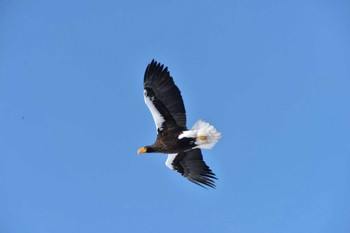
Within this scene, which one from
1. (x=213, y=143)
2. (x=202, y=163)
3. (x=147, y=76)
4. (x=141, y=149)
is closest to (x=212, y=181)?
(x=202, y=163)

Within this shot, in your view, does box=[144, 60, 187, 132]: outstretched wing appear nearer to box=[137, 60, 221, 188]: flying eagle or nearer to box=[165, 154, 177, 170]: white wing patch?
box=[137, 60, 221, 188]: flying eagle

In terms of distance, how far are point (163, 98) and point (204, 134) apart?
4.97 ft

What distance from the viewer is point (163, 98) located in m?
12.5

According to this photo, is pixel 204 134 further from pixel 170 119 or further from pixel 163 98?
pixel 163 98

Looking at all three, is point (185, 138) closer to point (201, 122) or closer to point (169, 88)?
point (201, 122)

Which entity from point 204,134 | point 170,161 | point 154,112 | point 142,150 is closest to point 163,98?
point 154,112

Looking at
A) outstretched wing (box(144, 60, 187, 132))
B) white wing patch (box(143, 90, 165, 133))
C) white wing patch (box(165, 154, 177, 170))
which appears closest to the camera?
outstretched wing (box(144, 60, 187, 132))

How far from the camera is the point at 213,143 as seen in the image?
1235cm

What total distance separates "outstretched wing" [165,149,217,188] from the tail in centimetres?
114

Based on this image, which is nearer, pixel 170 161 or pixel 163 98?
pixel 163 98

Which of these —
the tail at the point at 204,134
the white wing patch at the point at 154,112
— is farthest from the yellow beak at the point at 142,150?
the tail at the point at 204,134

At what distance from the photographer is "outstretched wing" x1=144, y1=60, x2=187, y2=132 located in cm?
1243

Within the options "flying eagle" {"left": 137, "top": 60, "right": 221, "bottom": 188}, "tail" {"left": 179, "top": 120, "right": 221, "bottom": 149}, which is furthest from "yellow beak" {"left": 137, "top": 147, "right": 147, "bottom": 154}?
"tail" {"left": 179, "top": 120, "right": 221, "bottom": 149}

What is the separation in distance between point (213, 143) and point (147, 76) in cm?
261
